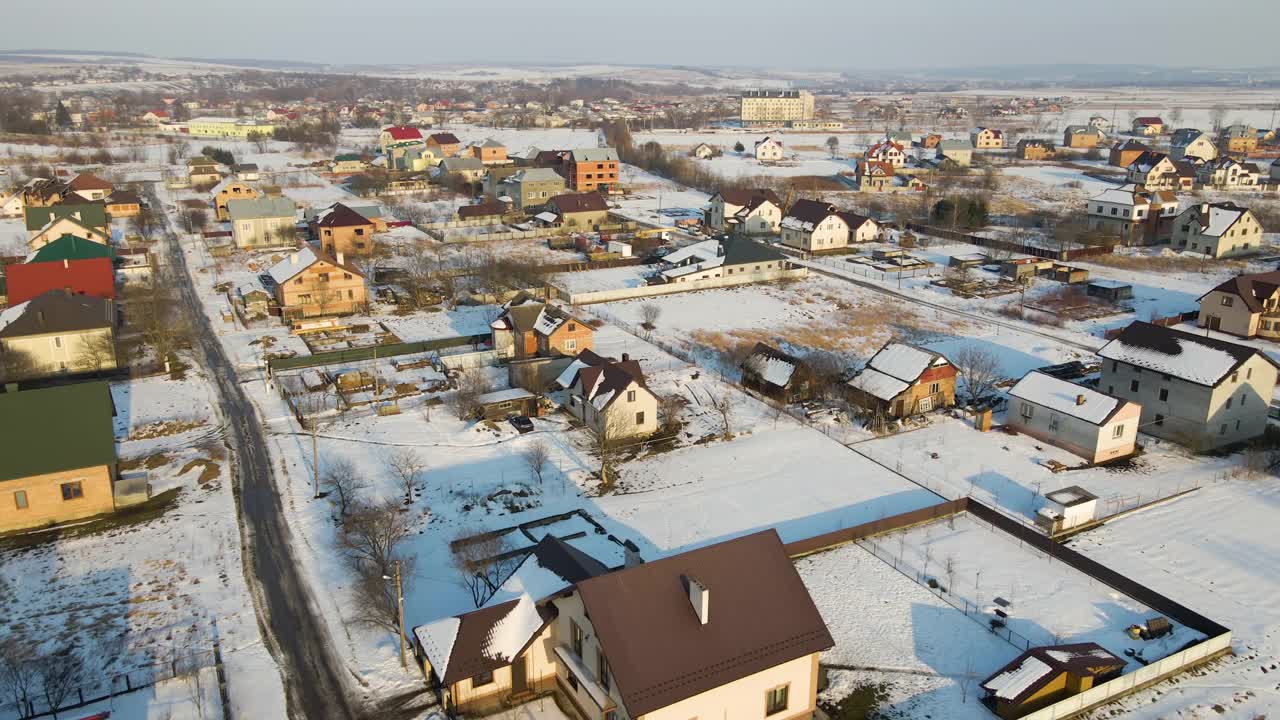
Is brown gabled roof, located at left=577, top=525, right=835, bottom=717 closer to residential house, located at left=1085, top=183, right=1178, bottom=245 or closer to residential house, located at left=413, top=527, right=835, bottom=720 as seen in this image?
residential house, located at left=413, top=527, right=835, bottom=720

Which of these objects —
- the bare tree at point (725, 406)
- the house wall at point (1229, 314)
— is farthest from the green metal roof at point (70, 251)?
the house wall at point (1229, 314)

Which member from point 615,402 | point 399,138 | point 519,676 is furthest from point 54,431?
point 399,138

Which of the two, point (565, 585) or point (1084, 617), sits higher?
point (565, 585)

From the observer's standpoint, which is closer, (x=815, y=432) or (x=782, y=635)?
(x=782, y=635)

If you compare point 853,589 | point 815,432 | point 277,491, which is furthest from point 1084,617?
point 277,491

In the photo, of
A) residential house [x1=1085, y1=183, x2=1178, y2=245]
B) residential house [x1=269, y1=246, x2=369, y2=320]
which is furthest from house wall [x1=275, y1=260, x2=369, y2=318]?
residential house [x1=1085, y1=183, x2=1178, y2=245]

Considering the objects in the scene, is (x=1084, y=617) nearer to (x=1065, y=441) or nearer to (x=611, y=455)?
(x=1065, y=441)

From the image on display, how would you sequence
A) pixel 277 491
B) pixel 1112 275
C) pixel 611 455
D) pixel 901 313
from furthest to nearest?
1. pixel 1112 275
2. pixel 901 313
3. pixel 611 455
4. pixel 277 491
